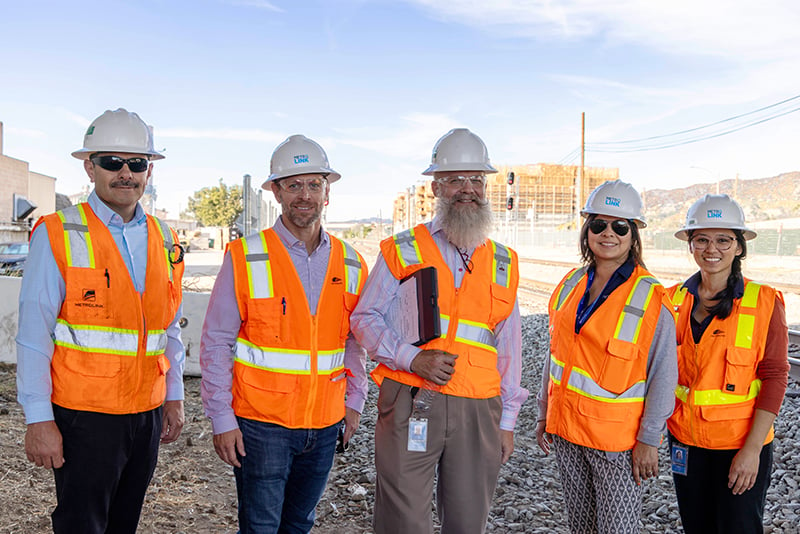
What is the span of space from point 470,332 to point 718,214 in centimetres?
156

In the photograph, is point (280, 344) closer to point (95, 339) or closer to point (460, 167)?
point (95, 339)

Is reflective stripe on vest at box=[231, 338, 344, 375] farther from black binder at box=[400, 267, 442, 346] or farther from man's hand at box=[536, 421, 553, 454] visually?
man's hand at box=[536, 421, 553, 454]

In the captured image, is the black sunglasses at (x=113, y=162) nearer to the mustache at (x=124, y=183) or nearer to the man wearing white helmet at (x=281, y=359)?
the mustache at (x=124, y=183)

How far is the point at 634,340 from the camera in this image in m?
3.06

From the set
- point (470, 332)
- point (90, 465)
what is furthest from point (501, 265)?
point (90, 465)

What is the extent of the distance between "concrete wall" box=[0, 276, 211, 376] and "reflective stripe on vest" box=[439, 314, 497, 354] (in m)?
5.75

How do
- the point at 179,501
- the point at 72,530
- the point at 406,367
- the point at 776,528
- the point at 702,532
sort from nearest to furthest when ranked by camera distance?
the point at 72,530 < the point at 406,367 < the point at 702,532 < the point at 776,528 < the point at 179,501

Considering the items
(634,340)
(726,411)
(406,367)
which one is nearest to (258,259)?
(406,367)

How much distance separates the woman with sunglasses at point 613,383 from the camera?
306cm

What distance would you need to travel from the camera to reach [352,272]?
3412 millimetres

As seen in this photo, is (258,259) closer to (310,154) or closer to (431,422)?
(310,154)

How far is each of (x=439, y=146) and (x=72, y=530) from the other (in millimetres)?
2605

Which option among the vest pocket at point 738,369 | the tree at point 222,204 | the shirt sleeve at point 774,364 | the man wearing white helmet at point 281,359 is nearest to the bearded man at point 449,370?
the man wearing white helmet at point 281,359

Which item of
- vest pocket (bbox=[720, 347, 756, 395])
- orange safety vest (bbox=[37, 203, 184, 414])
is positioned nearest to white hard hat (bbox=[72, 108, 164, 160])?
orange safety vest (bbox=[37, 203, 184, 414])
